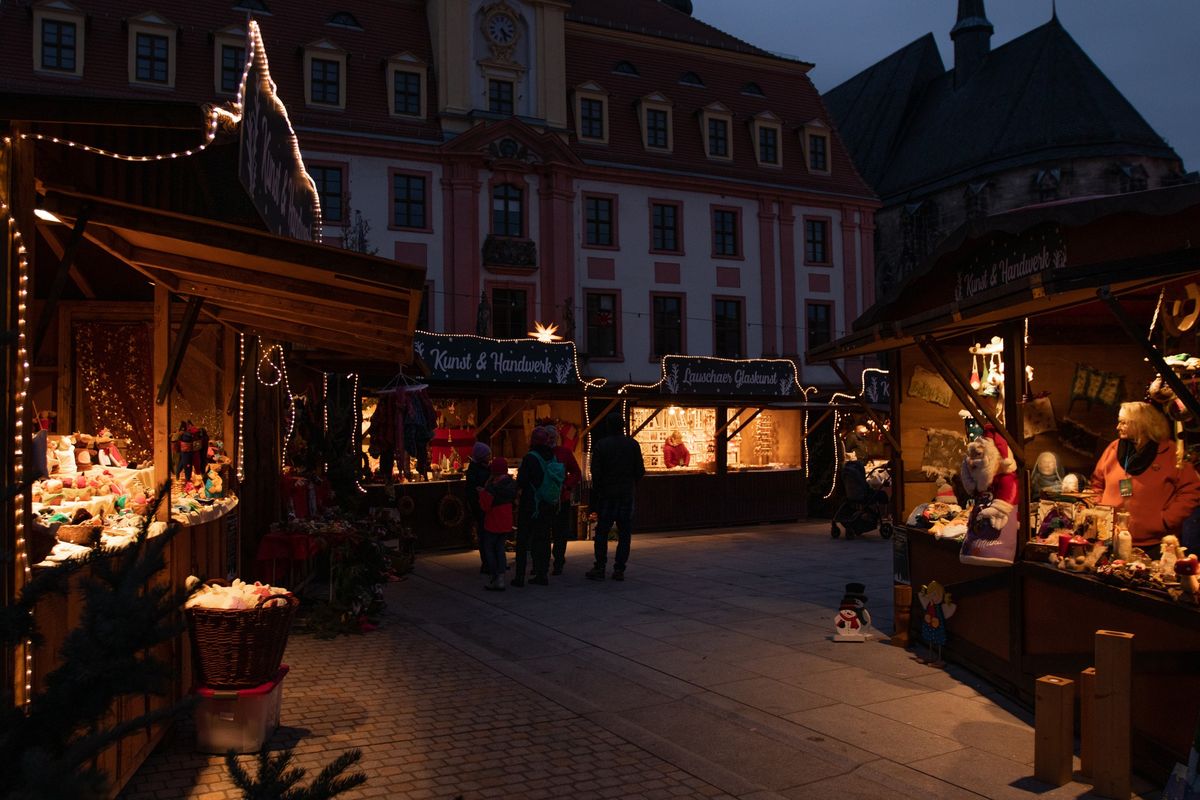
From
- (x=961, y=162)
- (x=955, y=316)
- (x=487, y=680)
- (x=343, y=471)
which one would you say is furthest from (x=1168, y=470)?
(x=961, y=162)

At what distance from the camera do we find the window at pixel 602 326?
28062 mm

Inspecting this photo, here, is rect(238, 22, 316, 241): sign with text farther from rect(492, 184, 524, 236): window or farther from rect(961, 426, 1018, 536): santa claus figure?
rect(492, 184, 524, 236): window

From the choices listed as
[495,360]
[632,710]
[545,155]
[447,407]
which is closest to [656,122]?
[545,155]

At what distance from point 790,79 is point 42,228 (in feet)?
102

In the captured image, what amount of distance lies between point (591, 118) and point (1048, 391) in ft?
70.8

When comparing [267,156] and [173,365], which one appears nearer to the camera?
[173,365]

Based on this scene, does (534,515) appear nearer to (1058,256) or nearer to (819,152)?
(1058,256)

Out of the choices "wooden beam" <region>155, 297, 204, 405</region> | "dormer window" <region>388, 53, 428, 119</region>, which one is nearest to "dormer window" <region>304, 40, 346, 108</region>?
"dormer window" <region>388, 53, 428, 119</region>

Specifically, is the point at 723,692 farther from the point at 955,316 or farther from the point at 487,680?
the point at 955,316

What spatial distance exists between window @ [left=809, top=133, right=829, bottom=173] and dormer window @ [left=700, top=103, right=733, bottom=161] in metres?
3.10

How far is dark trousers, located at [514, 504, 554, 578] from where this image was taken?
39.5ft

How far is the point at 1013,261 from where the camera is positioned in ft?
24.4

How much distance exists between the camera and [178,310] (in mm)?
8484

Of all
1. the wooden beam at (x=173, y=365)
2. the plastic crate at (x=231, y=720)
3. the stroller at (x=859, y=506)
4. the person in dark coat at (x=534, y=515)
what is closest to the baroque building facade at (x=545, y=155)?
the stroller at (x=859, y=506)
